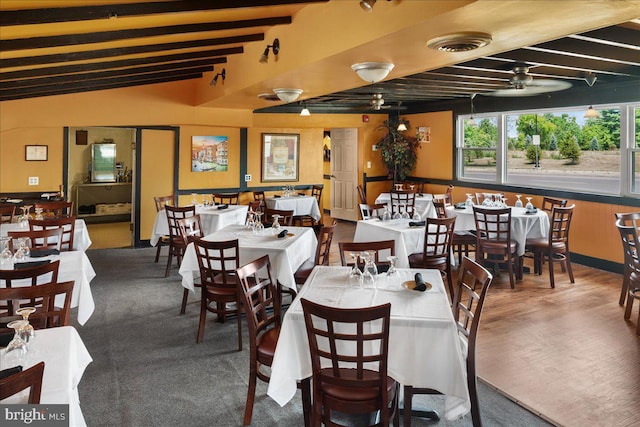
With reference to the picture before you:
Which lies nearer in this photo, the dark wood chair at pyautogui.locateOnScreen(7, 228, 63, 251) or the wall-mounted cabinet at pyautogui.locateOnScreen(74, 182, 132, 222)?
the dark wood chair at pyautogui.locateOnScreen(7, 228, 63, 251)

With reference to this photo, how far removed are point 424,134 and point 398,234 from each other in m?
6.17

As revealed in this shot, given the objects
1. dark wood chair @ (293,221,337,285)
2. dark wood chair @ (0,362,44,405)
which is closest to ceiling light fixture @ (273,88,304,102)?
dark wood chair @ (293,221,337,285)

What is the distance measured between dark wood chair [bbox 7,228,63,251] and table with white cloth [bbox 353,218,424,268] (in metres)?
3.54

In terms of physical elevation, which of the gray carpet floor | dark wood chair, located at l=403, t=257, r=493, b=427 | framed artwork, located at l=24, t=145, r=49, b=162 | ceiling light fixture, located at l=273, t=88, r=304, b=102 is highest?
ceiling light fixture, located at l=273, t=88, r=304, b=102

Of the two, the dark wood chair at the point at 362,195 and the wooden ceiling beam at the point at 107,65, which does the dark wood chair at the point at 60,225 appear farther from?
the dark wood chair at the point at 362,195

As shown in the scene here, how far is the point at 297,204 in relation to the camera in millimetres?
9828

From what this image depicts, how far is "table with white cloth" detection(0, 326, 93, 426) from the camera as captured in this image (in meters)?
1.99

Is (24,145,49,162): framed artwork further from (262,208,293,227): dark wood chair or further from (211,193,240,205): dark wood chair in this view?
(262,208,293,227): dark wood chair

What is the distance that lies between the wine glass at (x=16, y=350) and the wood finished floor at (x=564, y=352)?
122 inches

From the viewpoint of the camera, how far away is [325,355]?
2.43 metres

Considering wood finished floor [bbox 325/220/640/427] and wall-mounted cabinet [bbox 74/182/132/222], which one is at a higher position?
wall-mounted cabinet [bbox 74/182/132/222]

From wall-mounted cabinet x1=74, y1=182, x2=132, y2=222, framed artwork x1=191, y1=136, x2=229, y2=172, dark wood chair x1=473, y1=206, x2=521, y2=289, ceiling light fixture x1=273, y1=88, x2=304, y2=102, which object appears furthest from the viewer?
wall-mounted cabinet x1=74, y1=182, x2=132, y2=222

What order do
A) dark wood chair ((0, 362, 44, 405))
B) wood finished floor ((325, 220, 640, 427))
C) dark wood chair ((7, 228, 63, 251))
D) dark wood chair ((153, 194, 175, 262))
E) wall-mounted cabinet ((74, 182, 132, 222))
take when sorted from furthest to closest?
wall-mounted cabinet ((74, 182, 132, 222))
dark wood chair ((153, 194, 175, 262))
dark wood chair ((7, 228, 63, 251))
wood finished floor ((325, 220, 640, 427))
dark wood chair ((0, 362, 44, 405))

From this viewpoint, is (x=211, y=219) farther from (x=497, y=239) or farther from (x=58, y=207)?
(x=497, y=239)
